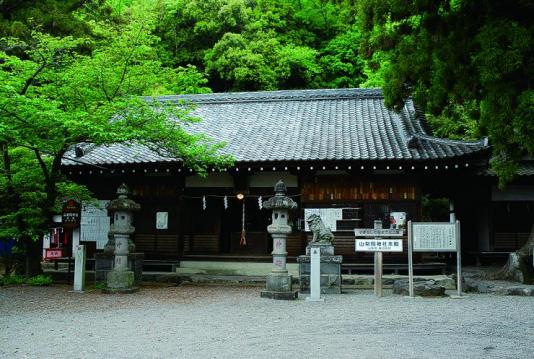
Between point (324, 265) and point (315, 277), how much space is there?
118 centimetres

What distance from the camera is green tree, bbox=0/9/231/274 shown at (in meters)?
10.2

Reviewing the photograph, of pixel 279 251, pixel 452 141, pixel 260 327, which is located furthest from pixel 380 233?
pixel 452 141

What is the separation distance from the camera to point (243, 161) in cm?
1389

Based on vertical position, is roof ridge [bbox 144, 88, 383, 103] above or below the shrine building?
above

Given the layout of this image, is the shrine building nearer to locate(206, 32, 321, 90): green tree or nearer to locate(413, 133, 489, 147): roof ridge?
locate(413, 133, 489, 147): roof ridge

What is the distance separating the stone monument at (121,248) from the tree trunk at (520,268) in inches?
391

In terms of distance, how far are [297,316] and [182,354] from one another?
299cm

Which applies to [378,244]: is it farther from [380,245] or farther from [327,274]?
[327,274]

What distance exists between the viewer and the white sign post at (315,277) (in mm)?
10352

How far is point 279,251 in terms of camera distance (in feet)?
36.3

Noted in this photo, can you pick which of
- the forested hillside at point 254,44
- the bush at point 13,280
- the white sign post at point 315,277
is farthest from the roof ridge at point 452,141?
the forested hillside at point 254,44

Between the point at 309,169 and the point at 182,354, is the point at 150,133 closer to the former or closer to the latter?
the point at 309,169

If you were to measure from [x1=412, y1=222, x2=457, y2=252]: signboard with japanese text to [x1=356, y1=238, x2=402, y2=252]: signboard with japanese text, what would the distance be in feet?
1.38

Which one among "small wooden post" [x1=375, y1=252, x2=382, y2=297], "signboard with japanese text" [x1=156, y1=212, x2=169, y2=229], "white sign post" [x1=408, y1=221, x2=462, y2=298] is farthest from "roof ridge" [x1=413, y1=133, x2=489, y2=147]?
"signboard with japanese text" [x1=156, y1=212, x2=169, y2=229]
